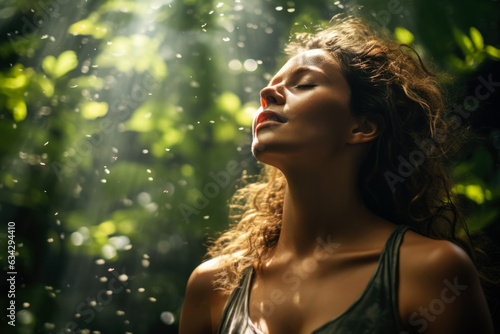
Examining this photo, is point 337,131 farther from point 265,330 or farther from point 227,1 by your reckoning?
point 227,1

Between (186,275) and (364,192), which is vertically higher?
(364,192)

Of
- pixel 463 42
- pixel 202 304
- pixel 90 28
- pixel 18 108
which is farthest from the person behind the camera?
pixel 90 28

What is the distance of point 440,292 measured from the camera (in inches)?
28.7

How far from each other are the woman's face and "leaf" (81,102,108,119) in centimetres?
60

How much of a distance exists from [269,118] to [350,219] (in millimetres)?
294

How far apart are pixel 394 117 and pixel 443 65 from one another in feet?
1.20

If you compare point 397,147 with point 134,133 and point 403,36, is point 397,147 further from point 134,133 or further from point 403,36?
point 134,133

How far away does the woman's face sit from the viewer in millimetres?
917

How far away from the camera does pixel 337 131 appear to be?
3.11 feet

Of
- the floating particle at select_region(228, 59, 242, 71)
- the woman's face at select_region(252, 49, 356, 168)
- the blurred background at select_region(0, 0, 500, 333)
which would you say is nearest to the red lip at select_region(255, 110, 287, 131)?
the woman's face at select_region(252, 49, 356, 168)

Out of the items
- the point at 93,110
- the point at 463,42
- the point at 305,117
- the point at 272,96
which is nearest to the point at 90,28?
the point at 93,110

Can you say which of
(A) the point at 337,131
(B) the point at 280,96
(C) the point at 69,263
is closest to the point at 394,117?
(A) the point at 337,131

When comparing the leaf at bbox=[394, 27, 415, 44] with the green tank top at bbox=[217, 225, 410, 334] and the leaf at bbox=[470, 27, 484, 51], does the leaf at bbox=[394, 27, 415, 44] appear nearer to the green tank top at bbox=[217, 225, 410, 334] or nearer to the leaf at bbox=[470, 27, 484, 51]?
the leaf at bbox=[470, 27, 484, 51]

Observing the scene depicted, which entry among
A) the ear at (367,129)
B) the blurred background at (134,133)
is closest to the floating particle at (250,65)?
the blurred background at (134,133)
